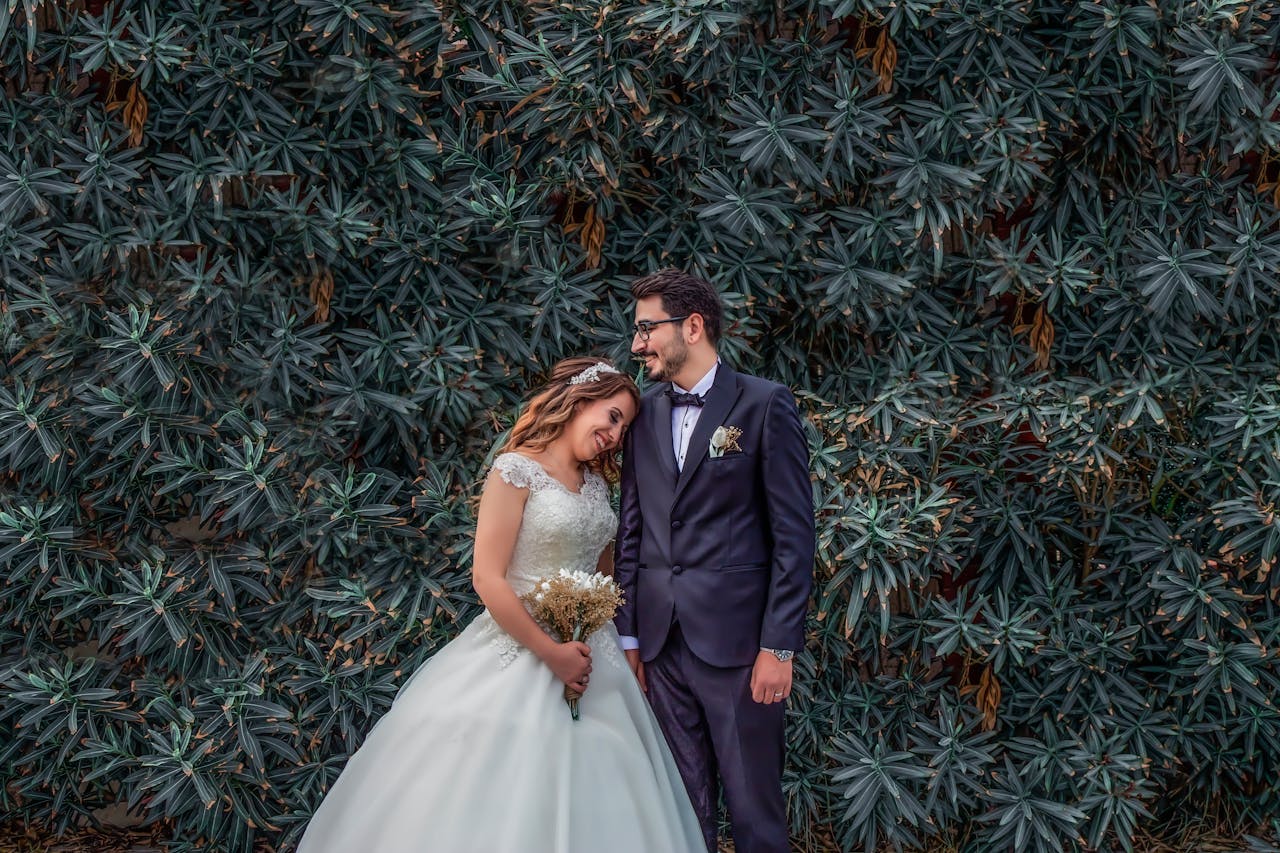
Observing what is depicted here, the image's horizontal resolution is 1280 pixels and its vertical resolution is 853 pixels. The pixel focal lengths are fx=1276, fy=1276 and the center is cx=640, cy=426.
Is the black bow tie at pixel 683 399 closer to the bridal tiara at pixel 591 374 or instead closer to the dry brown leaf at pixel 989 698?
the bridal tiara at pixel 591 374

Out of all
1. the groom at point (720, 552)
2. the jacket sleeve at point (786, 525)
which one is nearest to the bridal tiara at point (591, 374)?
the groom at point (720, 552)

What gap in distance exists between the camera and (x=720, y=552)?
12.2 feet

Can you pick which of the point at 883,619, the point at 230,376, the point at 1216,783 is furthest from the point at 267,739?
the point at 1216,783

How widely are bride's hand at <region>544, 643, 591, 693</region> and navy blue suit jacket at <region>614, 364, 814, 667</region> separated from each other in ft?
0.89

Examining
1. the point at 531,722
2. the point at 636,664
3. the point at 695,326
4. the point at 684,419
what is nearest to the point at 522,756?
the point at 531,722

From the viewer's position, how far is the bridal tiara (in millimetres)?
3844

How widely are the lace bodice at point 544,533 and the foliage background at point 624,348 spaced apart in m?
1.45

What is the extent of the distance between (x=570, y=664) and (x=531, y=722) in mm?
194

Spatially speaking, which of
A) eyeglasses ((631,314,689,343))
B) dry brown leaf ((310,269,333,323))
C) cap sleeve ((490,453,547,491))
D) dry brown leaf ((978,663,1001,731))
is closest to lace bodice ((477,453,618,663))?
cap sleeve ((490,453,547,491))

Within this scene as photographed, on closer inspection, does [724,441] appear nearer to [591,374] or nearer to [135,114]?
[591,374]

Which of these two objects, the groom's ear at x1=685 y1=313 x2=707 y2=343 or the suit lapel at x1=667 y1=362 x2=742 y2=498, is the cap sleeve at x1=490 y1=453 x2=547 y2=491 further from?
the groom's ear at x1=685 y1=313 x2=707 y2=343

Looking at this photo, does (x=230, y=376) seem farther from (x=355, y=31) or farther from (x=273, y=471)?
(x=355, y=31)

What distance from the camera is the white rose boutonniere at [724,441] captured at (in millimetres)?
3695

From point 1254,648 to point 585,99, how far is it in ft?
11.4
